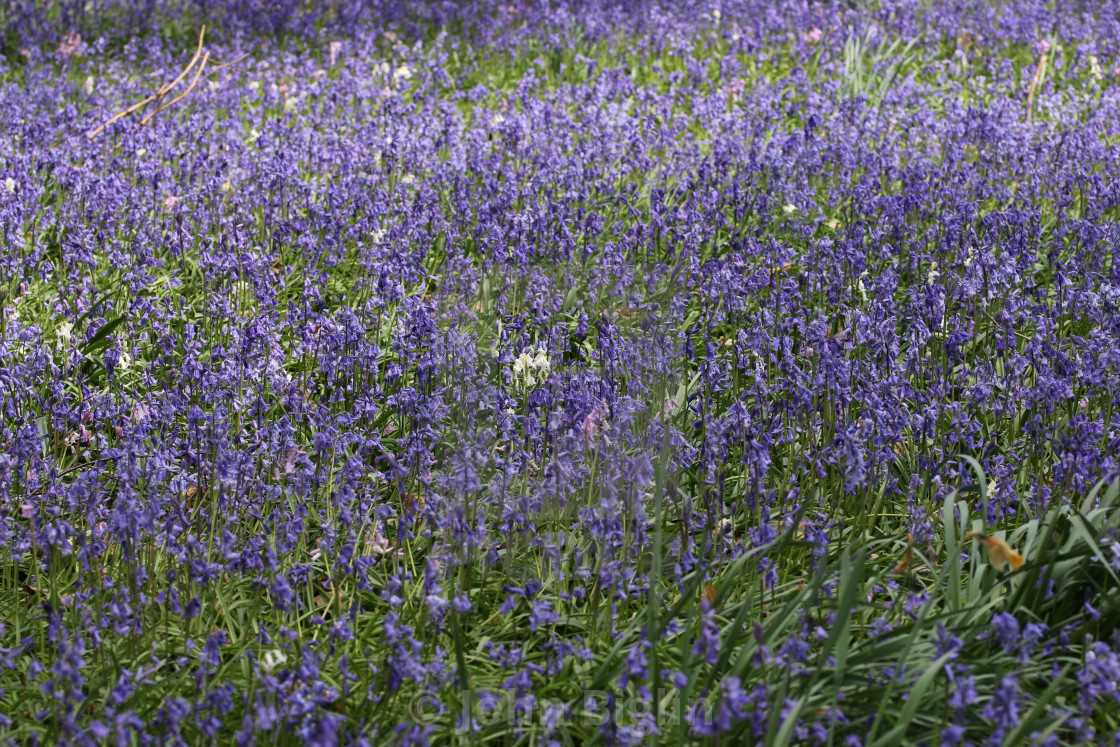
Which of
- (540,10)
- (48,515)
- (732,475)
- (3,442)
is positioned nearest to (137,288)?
(3,442)

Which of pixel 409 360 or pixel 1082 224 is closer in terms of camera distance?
pixel 409 360

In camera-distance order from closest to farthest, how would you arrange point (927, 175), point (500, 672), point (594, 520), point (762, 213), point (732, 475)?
point (500, 672), point (594, 520), point (732, 475), point (762, 213), point (927, 175)

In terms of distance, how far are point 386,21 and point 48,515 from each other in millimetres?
7729

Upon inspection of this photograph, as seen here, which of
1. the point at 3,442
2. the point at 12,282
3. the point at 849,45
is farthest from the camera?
the point at 849,45

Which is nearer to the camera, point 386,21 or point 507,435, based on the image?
point 507,435

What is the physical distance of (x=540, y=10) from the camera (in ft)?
31.7

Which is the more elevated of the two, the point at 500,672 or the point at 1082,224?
the point at 1082,224

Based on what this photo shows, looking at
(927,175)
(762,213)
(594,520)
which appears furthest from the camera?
(927,175)

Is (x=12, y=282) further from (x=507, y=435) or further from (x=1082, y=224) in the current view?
(x=1082, y=224)

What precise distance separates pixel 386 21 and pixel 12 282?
6.13 metres

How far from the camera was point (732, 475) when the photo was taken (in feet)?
10.8

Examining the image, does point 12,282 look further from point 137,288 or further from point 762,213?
point 762,213

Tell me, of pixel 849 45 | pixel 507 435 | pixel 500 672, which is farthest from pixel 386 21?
pixel 500 672

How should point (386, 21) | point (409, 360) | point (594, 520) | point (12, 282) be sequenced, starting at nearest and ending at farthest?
point (594, 520)
point (409, 360)
point (12, 282)
point (386, 21)
